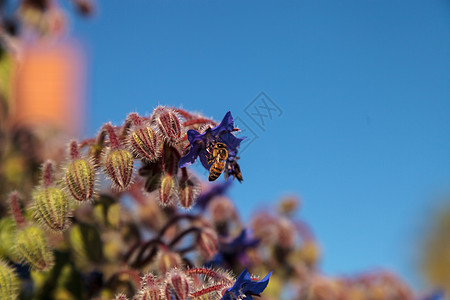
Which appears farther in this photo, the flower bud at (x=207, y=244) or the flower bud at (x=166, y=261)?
the flower bud at (x=207, y=244)

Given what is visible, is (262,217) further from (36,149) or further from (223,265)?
(36,149)

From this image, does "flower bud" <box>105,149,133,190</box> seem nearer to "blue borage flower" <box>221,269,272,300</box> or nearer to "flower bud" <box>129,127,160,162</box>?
"flower bud" <box>129,127,160,162</box>

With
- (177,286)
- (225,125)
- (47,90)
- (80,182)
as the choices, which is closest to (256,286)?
(177,286)

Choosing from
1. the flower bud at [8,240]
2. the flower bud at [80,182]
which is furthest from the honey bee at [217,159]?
the flower bud at [8,240]

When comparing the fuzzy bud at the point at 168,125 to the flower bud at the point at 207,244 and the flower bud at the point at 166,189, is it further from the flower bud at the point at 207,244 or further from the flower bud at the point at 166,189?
the flower bud at the point at 207,244

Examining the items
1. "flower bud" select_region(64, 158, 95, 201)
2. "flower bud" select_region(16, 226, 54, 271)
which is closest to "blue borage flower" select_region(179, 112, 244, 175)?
"flower bud" select_region(64, 158, 95, 201)

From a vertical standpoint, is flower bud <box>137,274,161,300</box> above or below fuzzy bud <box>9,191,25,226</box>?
below
